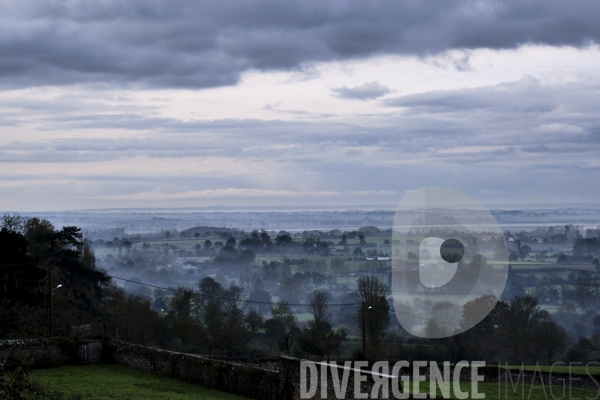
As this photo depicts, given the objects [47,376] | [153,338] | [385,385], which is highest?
[385,385]

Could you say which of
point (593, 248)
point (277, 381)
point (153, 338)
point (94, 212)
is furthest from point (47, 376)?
point (94, 212)

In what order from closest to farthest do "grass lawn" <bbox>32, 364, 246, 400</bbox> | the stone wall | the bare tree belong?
"grass lawn" <bbox>32, 364, 246, 400</bbox> → the stone wall → the bare tree

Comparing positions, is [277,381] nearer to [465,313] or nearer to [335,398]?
[335,398]

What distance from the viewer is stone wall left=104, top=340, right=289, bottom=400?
15.8 m

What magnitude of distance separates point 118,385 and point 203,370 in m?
2.39

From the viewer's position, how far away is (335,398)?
13.0 meters

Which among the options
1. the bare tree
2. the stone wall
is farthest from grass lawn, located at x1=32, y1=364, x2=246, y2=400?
the bare tree

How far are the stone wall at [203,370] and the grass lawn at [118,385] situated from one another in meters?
0.25

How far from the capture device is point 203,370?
18.1 m

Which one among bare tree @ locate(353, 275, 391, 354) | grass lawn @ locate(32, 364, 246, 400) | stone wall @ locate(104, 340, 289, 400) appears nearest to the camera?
grass lawn @ locate(32, 364, 246, 400)

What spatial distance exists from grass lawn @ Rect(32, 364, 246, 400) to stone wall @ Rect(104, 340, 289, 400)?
0.83ft

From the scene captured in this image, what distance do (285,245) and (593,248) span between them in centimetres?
5702

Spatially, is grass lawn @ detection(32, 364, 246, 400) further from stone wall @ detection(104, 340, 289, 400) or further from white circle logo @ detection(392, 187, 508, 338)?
white circle logo @ detection(392, 187, 508, 338)

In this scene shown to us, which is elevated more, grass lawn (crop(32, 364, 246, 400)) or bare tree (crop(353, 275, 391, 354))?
grass lawn (crop(32, 364, 246, 400))
